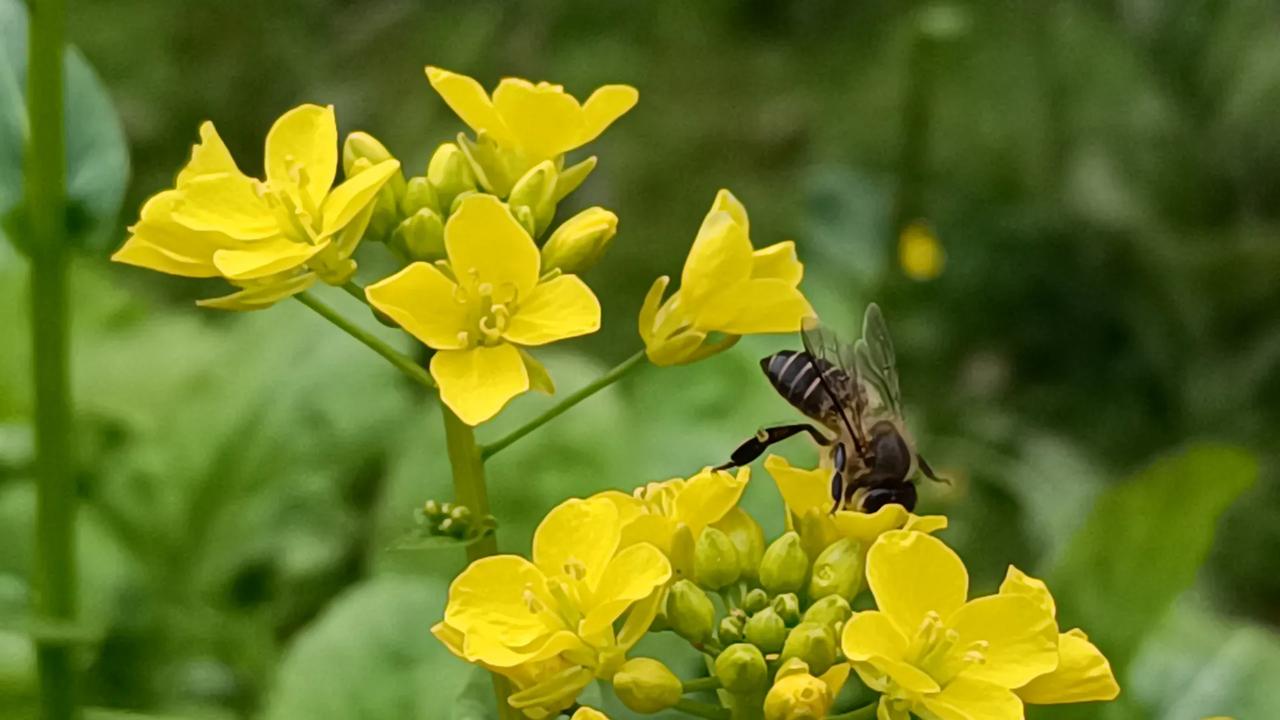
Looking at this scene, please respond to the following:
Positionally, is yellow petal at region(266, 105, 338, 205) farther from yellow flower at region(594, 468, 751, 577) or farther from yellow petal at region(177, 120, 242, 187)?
yellow flower at region(594, 468, 751, 577)

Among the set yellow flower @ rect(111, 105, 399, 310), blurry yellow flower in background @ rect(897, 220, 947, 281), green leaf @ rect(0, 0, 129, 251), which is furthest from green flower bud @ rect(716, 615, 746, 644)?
blurry yellow flower in background @ rect(897, 220, 947, 281)

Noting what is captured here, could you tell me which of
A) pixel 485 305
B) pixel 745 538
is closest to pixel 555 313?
pixel 485 305

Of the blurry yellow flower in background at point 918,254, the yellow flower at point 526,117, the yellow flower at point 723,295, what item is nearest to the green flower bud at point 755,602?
the yellow flower at point 723,295

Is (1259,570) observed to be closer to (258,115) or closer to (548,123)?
(548,123)

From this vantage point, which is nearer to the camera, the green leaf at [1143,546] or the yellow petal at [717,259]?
the yellow petal at [717,259]

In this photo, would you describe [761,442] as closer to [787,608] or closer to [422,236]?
[787,608]

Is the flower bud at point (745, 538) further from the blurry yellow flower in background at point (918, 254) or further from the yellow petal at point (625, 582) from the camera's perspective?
the blurry yellow flower in background at point (918, 254)

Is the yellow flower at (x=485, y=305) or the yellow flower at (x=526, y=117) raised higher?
the yellow flower at (x=526, y=117)
